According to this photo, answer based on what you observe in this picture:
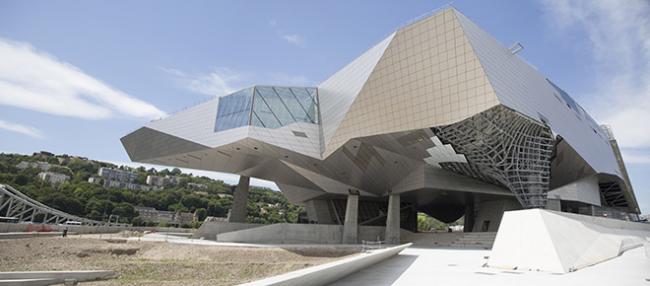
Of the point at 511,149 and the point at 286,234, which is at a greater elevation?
the point at 511,149

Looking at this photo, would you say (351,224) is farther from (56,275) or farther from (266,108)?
(56,275)

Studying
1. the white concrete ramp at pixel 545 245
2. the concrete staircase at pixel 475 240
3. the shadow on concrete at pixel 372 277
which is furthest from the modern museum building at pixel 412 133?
the shadow on concrete at pixel 372 277

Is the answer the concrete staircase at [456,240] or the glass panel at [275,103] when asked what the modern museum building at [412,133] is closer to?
the glass panel at [275,103]

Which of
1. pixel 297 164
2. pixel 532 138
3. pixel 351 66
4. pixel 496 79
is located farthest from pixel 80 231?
pixel 532 138

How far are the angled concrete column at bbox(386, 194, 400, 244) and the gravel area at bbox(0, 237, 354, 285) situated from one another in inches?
649

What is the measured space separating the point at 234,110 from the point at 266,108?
3.19 meters

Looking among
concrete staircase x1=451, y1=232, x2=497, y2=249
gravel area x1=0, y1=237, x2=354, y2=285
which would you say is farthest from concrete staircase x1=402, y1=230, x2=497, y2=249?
gravel area x1=0, y1=237, x2=354, y2=285

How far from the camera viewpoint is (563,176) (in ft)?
134

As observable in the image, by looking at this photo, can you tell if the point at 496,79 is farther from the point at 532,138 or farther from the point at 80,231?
the point at 80,231

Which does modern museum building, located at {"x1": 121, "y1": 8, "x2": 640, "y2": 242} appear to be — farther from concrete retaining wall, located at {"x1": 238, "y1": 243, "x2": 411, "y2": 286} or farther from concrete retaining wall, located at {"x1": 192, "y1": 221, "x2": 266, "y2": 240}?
concrete retaining wall, located at {"x1": 238, "y1": 243, "x2": 411, "y2": 286}

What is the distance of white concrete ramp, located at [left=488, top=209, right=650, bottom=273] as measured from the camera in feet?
33.2

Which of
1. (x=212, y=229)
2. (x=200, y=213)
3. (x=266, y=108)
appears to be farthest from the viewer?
(x=200, y=213)

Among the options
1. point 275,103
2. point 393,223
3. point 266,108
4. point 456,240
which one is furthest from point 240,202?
point 456,240

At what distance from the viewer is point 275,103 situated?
35.4 meters
